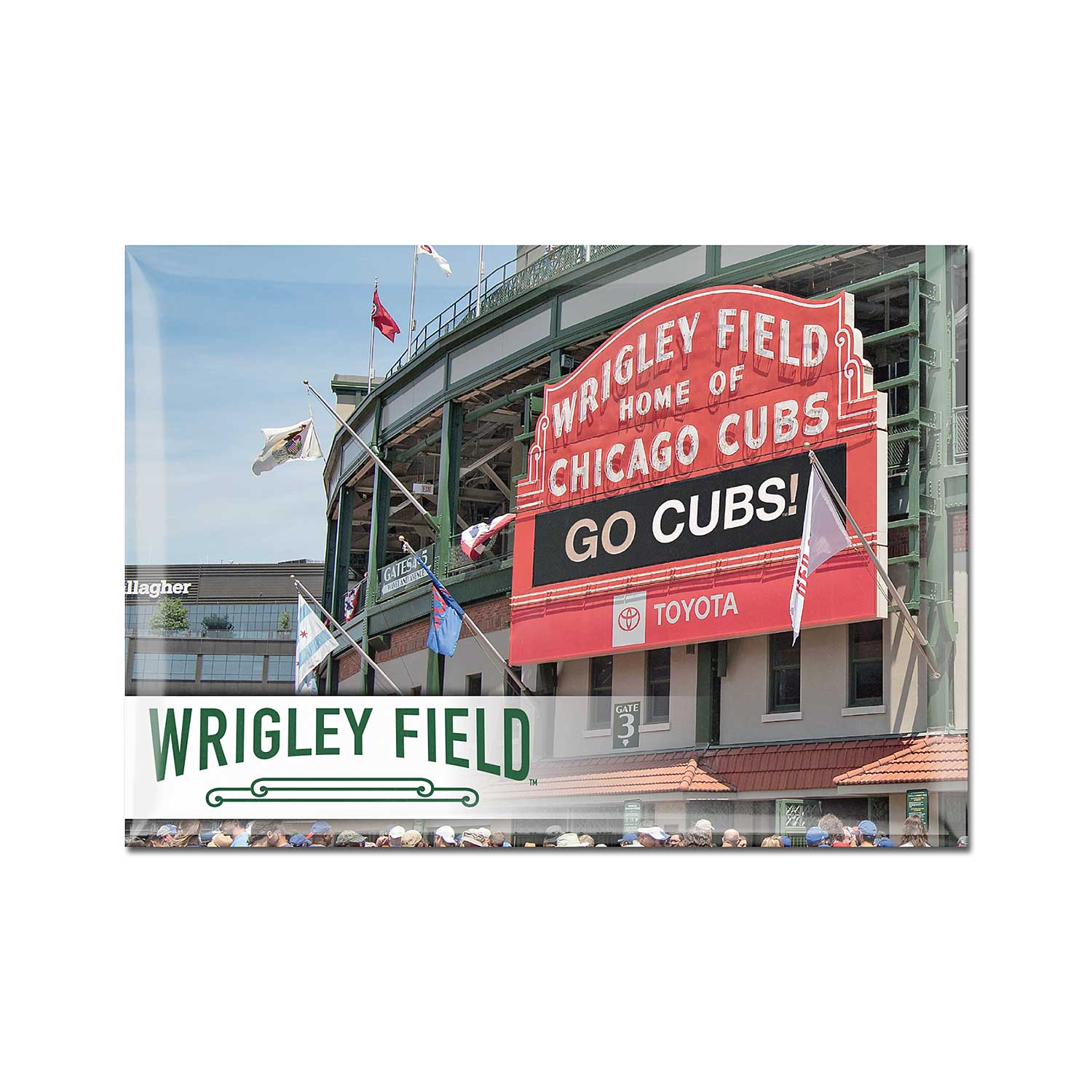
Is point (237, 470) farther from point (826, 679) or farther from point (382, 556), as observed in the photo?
point (826, 679)

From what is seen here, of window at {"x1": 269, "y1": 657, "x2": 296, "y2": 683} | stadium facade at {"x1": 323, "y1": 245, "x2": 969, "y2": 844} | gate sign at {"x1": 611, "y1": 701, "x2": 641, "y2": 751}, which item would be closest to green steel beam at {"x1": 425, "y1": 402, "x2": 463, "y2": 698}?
stadium facade at {"x1": 323, "y1": 245, "x2": 969, "y2": 844}

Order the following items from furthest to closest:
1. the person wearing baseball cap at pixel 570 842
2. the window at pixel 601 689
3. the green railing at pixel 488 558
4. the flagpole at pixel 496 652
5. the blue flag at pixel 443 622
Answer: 1. the green railing at pixel 488 558
2. the blue flag at pixel 443 622
3. the flagpole at pixel 496 652
4. the window at pixel 601 689
5. the person wearing baseball cap at pixel 570 842

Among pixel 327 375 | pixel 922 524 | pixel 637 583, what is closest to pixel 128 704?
pixel 327 375

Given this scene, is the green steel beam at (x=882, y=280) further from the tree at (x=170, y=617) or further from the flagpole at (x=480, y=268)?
the tree at (x=170, y=617)

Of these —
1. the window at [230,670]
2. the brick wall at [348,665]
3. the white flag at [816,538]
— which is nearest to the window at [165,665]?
the window at [230,670]

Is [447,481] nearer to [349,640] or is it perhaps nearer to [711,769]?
[349,640]
